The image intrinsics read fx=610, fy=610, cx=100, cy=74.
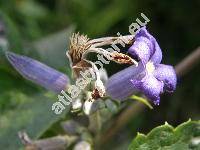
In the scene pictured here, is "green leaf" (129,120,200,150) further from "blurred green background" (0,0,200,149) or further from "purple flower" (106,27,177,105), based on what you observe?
"blurred green background" (0,0,200,149)

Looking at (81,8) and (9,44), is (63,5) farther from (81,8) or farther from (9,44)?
(9,44)

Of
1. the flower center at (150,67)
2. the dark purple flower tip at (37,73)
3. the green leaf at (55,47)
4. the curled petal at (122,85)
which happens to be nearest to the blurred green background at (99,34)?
the green leaf at (55,47)

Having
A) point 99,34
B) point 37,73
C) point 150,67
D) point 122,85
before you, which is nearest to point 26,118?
point 37,73

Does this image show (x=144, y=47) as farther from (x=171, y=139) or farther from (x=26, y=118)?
(x=26, y=118)

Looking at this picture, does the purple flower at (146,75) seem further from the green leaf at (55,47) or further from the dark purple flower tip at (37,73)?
the green leaf at (55,47)

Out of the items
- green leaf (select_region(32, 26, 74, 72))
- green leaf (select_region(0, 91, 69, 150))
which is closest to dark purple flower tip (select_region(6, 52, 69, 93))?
green leaf (select_region(0, 91, 69, 150))
